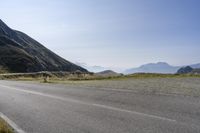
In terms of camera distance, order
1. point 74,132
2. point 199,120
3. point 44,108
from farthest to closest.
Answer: point 44,108 → point 199,120 → point 74,132

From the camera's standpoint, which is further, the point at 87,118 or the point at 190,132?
Result: the point at 87,118

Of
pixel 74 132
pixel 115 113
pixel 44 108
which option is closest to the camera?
pixel 74 132

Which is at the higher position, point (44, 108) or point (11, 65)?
point (11, 65)

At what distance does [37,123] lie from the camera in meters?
10.5

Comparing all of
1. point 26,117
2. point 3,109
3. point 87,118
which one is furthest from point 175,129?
point 3,109

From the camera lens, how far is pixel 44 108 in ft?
45.9

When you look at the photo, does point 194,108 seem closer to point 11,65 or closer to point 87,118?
point 87,118

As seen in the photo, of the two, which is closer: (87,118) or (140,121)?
(140,121)

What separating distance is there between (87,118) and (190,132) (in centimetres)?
364

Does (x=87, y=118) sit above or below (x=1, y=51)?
below

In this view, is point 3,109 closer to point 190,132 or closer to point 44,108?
point 44,108

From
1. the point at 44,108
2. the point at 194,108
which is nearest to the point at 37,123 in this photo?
the point at 44,108

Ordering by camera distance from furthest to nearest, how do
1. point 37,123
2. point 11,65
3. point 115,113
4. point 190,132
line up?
point 11,65 → point 115,113 → point 37,123 → point 190,132

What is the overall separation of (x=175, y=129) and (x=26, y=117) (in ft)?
17.1
